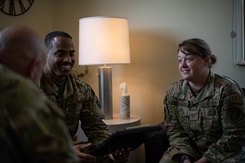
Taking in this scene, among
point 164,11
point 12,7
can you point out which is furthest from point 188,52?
point 12,7

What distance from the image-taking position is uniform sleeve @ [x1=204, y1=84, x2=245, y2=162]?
5.30 ft

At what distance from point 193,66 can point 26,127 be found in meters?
1.27

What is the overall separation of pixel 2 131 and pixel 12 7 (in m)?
2.02

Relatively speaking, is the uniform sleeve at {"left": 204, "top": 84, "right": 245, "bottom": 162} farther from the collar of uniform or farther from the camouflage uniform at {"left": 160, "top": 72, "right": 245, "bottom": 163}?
the collar of uniform

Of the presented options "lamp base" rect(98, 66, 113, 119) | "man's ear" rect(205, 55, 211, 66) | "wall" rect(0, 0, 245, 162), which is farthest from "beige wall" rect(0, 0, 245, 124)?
"man's ear" rect(205, 55, 211, 66)

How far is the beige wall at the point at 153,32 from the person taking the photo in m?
2.33

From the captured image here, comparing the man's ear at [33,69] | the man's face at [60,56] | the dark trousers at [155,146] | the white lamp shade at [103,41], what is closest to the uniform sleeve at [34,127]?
the man's ear at [33,69]

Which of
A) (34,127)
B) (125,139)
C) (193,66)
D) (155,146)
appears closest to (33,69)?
(34,127)

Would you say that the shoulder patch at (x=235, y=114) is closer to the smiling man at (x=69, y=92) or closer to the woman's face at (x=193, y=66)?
the woman's face at (x=193, y=66)

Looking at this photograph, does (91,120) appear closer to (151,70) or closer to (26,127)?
(151,70)

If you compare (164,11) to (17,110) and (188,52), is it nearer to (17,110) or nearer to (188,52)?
(188,52)

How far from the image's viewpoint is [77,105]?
1732mm

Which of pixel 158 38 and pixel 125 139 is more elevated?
pixel 158 38

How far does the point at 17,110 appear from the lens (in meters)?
0.64
